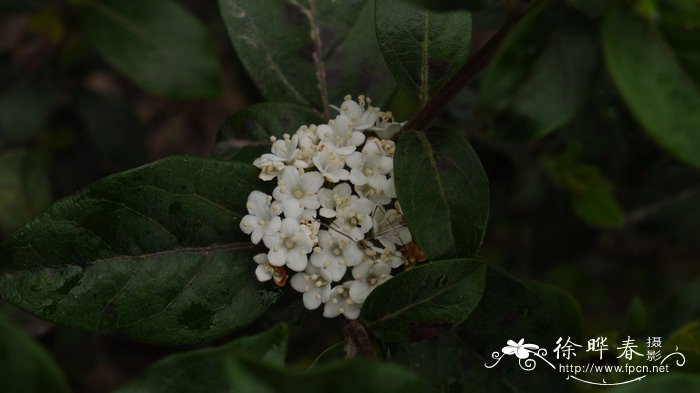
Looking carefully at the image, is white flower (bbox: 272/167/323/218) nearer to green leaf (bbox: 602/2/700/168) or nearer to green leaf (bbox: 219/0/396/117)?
green leaf (bbox: 219/0/396/117)

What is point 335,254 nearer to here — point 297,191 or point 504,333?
point 297,191

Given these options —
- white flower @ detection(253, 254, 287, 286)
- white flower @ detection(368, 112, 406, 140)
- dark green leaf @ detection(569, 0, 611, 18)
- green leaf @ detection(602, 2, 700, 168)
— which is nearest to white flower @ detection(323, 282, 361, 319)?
white flower @ detection(253, 254, 287, 286)

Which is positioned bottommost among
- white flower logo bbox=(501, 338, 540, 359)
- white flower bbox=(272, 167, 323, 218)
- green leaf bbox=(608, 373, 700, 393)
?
white flower logo bbox=(501, 338, 540, 359)

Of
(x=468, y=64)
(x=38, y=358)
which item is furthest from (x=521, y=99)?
(x=38, y=358)

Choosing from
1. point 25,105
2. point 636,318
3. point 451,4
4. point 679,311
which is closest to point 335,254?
point 451,4

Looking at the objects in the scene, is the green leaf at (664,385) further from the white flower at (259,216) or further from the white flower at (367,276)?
the white flower at (259,216)

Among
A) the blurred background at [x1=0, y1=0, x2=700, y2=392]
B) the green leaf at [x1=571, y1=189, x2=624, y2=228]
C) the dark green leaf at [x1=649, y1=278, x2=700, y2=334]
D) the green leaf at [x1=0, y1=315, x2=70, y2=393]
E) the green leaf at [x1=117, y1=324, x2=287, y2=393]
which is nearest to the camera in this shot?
the green leaf at [x1=0, y1=315, x2=70, y2=393]

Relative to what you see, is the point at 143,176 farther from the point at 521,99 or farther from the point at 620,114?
the point at 620,114

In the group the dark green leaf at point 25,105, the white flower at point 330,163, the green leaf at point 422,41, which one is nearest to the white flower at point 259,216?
the white flower at point 330,163
